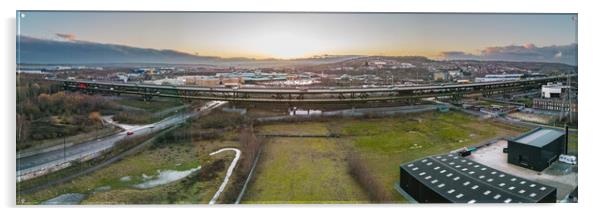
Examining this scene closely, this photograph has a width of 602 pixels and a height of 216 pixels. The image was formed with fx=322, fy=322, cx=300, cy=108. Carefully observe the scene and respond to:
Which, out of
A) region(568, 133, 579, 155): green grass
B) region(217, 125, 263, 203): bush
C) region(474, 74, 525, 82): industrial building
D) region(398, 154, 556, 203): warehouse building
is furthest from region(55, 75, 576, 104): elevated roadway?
region(398, 154, 556, 203): warehouse building

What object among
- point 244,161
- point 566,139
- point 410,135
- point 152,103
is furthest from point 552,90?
point 152,103

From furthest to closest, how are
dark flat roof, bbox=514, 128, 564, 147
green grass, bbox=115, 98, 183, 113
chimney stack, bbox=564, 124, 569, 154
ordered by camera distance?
green grass, bbox=115, 98, 183, 113 < chimney stack, bbox=564, 124, 569, 154 < dark flat roof, bbox=514, 128, 564, 147

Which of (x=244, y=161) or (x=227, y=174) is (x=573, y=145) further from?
(x=227, y=174)

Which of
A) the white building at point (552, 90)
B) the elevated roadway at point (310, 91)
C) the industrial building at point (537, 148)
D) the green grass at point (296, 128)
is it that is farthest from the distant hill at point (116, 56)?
the white building at point (552, 90)

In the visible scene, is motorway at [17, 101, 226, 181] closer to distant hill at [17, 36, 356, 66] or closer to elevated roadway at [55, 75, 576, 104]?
elevated roadway at [55, 75, 576, 104]
